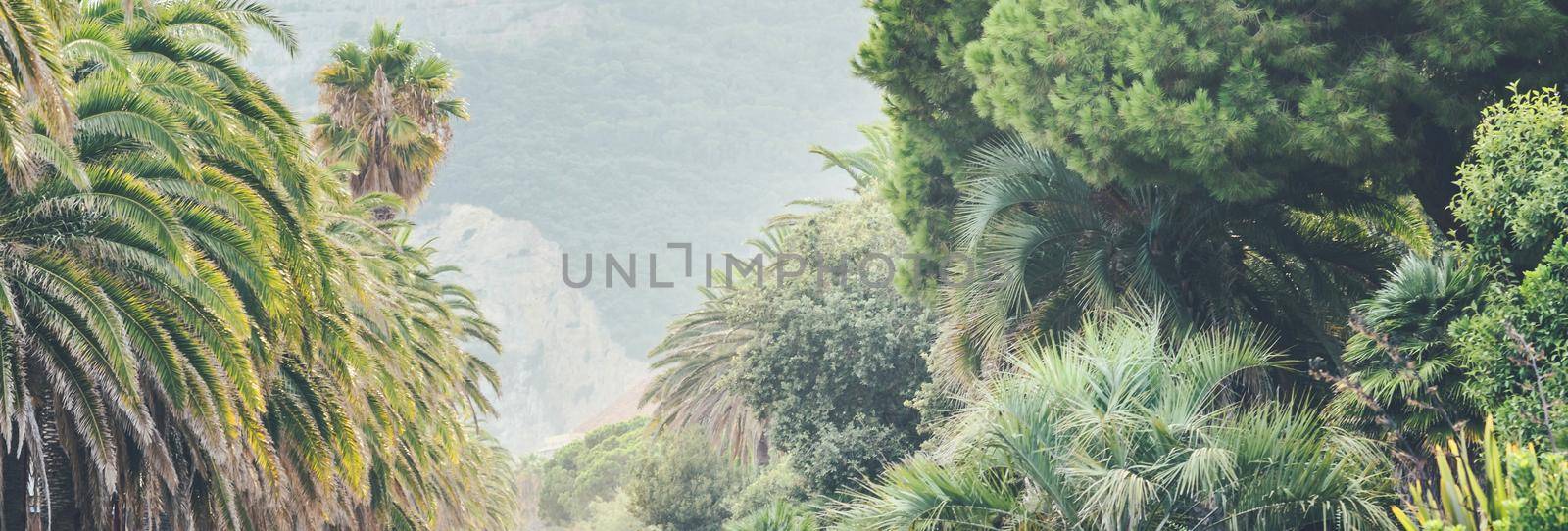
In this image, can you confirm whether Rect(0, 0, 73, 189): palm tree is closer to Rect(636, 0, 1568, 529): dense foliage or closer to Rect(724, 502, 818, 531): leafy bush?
Rect(636, 0, 1568, 529): dense foliage

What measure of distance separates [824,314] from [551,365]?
80.0 metres

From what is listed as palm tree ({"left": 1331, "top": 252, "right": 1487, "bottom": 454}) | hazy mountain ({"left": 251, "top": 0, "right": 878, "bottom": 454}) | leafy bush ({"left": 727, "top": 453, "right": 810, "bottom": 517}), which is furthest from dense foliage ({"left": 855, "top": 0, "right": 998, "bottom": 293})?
hazy mountain ({"left": 251, "top": 0, "right": 878, "bottom": 454})

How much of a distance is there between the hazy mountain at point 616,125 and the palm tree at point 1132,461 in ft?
286

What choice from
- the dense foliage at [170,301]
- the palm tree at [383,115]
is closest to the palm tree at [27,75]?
the dense foliage at [170,301]

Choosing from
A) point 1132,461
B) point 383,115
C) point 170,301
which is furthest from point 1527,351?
point 383,115

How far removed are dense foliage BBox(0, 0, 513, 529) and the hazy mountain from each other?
85801mm

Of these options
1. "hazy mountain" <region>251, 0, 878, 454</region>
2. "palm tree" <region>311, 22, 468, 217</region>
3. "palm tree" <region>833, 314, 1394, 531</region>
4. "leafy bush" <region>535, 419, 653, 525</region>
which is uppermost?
"hazy mountain" <region>251, 0, 878, 454</region>

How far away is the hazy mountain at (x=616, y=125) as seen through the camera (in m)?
99.6

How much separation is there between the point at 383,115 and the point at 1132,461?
14.6 m

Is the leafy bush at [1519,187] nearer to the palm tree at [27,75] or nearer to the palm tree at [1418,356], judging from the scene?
the palm tree at [1418,356]

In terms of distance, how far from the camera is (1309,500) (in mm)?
7965

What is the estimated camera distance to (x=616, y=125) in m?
118

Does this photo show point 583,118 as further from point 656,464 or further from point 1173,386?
point 1173,386

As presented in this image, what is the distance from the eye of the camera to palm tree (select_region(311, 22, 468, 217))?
19.9 meters
